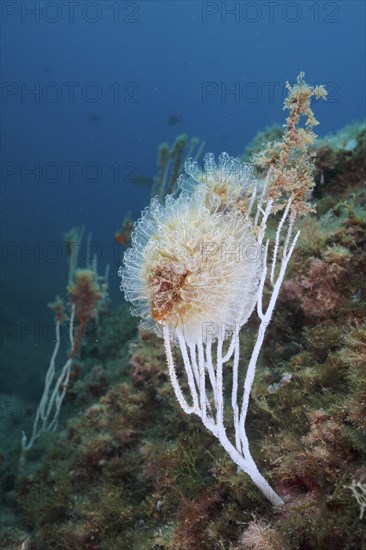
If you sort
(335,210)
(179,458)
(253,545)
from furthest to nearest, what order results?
1. (335,210)
2. (179,458)
3. (253,545)

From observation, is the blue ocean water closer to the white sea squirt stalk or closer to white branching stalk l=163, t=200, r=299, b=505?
the white sea squirt stalk

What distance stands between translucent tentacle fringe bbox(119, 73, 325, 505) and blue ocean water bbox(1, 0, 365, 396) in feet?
245

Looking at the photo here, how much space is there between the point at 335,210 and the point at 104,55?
12229 cm

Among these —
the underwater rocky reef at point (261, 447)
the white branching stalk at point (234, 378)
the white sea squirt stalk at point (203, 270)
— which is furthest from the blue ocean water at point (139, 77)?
the white branching stalk at point (234, 378)

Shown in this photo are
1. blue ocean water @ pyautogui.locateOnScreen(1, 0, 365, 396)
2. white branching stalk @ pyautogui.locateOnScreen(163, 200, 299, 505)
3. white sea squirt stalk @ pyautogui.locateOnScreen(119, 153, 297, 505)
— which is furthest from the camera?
blue ocean water @ pyautogui.locateOnScreen(1, 0, 365, 396)

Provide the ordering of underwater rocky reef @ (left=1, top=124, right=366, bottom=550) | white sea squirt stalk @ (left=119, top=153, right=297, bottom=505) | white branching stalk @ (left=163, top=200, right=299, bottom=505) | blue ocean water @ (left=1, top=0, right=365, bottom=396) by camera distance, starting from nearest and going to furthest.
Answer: white sea squirt stalk @ (left=119, top=153, right=297, bottom=505) → white branching stalk @ (left=163, top=200, right=299, bottom=505) → underwater rocky reef @ (left=1, top=124, right=366, bottom=550) → blue ocean water @ (left=1, top=0, right=365, bottom=396)

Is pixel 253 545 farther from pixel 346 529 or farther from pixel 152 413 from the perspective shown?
pixel 152 413

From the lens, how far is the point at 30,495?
6.49 meters

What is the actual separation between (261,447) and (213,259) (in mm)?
2350

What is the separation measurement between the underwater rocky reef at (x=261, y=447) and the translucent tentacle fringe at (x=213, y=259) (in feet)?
1.49

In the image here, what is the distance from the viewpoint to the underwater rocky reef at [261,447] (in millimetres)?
3637

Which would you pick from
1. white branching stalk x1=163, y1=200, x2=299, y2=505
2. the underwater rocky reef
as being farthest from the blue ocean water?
white branching stalk x1=163, y1=200, x2=299, y2=505

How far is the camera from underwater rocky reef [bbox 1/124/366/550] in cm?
364

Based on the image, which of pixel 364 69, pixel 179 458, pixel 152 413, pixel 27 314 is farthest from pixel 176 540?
pixel 364 69
